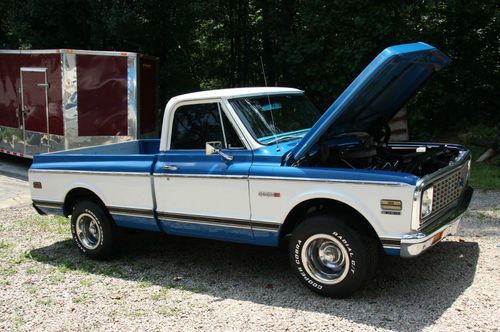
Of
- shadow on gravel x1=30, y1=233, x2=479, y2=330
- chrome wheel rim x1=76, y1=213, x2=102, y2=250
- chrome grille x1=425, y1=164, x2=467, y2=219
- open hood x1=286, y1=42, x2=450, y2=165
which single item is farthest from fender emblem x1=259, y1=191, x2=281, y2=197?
chrome wheel rim x1=76, y1=213, x2=102, y2=250

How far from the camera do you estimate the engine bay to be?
5.02 m

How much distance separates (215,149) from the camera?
5086 millimetres

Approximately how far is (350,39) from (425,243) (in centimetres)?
870

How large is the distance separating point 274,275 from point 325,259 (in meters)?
0.89

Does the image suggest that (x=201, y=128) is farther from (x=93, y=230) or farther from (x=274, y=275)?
(x=93, y=230)

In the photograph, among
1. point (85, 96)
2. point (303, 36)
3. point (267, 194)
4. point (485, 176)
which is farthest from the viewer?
point (303, 36)

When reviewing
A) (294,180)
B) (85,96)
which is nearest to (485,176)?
(294,180)

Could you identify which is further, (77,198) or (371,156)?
(77,198)

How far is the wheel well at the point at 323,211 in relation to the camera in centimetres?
460

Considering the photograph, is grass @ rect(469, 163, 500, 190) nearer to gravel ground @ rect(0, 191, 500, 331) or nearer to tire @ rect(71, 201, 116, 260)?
gravel ground @ rect(0, 191, 500, 331)

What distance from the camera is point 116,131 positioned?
11.1 meters

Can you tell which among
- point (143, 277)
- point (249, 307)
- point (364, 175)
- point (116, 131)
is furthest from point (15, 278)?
point (116, 131)

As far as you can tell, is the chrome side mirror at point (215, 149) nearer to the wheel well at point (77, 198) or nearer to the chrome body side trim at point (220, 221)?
the chrome body side trim at point (220, 221)

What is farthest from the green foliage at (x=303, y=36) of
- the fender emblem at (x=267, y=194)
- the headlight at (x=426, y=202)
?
the headlight at (x=426, y=202)
